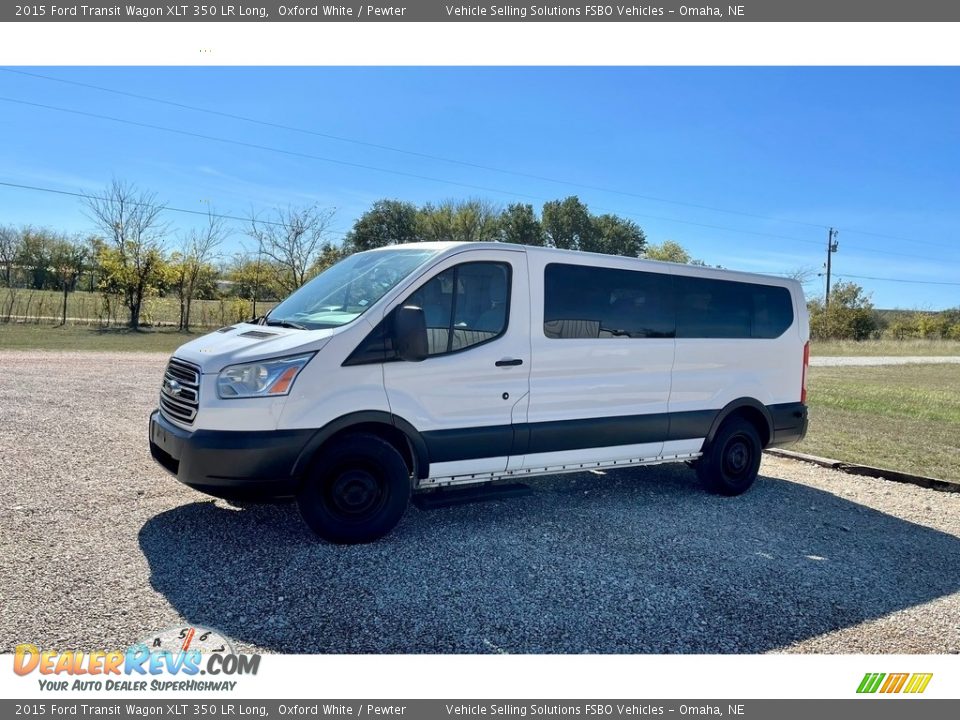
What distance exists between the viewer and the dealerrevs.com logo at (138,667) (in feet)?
10.4

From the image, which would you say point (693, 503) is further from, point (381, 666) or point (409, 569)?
point (381, 666)

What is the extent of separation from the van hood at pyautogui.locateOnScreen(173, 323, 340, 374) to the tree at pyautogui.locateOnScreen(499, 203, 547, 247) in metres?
52.6

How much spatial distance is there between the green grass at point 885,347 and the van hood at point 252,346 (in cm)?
3569

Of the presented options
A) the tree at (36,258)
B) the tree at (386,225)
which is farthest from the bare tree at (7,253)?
the tree at (386,225)

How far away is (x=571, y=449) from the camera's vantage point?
19.0ft

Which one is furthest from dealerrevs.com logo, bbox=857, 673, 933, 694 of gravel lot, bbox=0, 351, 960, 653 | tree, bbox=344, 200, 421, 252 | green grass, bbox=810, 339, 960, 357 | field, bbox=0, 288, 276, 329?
tree, bbox=344, 200, 421, 252

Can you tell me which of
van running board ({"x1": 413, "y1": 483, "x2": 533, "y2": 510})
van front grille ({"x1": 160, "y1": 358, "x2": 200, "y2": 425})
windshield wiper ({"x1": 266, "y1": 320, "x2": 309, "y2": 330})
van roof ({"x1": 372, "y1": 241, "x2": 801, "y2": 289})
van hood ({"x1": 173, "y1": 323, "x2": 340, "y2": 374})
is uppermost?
van roof ({"x1": 372, "y1": 241, "x2": 801, "y2": 289})

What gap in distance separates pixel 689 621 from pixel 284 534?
2840mm

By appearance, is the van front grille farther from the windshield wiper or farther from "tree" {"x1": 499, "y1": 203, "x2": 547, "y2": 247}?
"tree" {"x1": 499, "y1": 203, "x2": 547, "y2": 247}

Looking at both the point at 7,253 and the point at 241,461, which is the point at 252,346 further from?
the point at 7,253

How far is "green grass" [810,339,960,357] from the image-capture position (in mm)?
39375

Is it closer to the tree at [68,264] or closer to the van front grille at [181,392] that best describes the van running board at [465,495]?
the van front grille at [181,392]

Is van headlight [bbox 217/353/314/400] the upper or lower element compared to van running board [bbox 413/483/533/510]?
upper

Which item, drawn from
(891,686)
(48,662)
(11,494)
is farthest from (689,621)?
(11,494)
